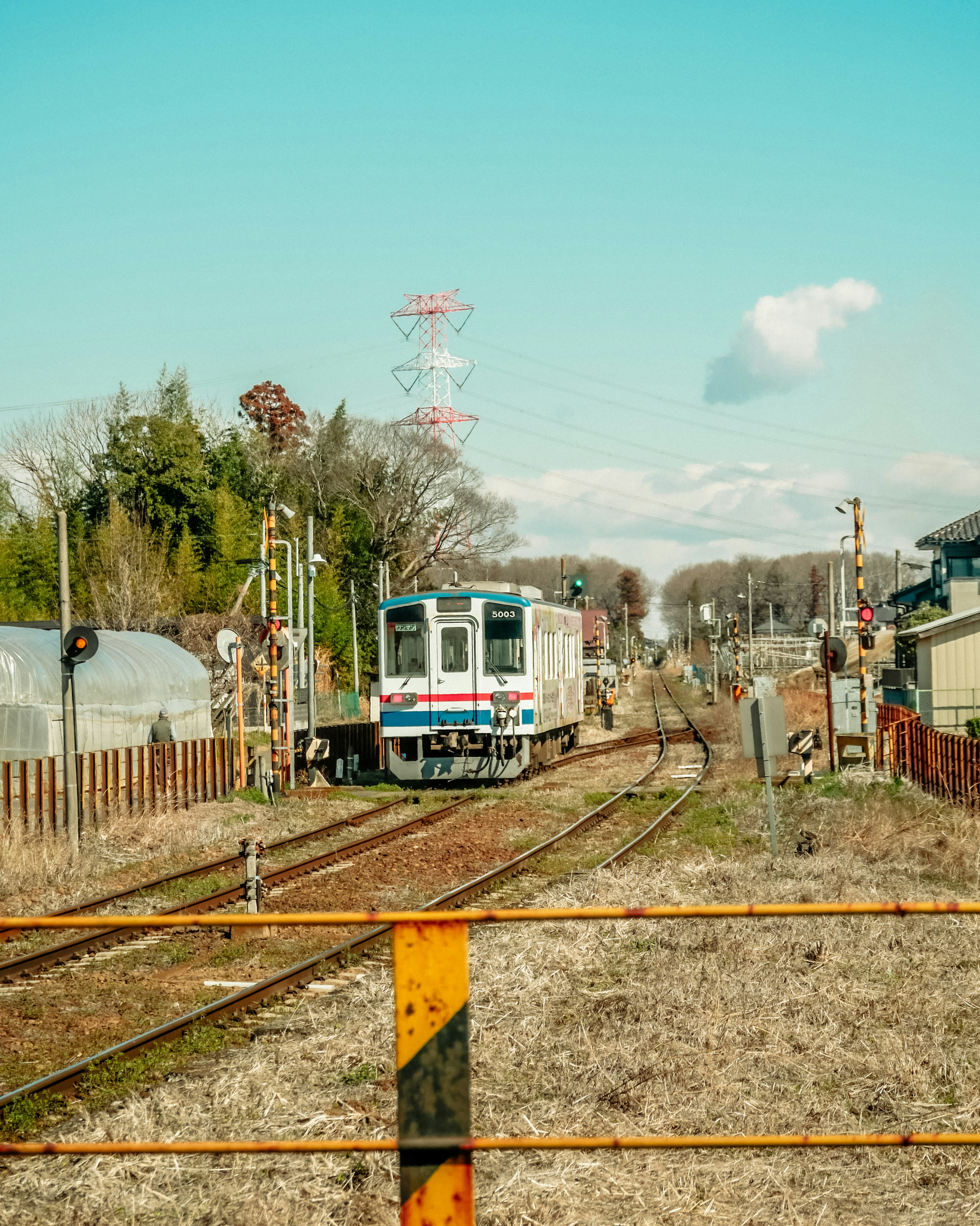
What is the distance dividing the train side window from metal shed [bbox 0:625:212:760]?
19.7ft

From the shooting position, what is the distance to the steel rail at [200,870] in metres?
11.2

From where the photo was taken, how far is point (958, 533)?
6056 cm

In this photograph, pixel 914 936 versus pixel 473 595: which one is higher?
pixel 473 595

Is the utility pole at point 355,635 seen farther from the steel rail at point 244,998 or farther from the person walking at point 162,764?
the steel rail at point 244,998

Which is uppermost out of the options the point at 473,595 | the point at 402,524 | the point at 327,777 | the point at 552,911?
the point at 402,524

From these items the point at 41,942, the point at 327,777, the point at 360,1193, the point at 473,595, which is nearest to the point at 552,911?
the point at 360,1193

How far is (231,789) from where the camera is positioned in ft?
68.4

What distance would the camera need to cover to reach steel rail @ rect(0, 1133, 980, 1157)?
3.34 m

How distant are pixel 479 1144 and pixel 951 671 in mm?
32672

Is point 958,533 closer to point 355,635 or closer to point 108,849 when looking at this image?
point 355,635

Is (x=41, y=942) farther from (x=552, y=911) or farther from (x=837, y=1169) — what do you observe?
(x=552, y=911)

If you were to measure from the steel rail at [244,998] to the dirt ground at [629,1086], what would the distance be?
0.23m

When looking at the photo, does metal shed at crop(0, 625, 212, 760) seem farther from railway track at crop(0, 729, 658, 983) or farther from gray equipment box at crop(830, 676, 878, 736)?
gray equipment box at crop(830, 676, 878, 736)

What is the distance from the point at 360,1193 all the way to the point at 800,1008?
2.91 meters
